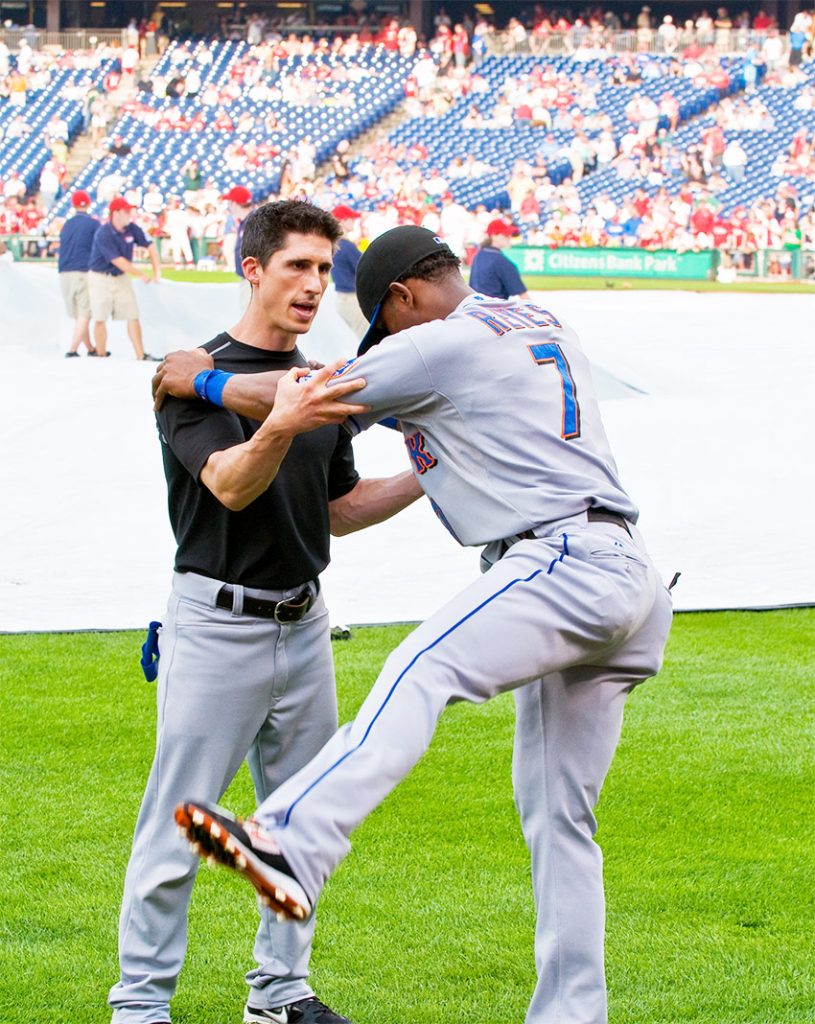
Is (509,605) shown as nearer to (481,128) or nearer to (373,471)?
(373,471)

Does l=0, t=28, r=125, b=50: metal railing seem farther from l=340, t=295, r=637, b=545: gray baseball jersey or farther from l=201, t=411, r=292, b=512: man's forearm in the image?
l=340, t=295, r=637, b=545: gray baseball jersey

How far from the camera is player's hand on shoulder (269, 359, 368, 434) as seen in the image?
3404mm

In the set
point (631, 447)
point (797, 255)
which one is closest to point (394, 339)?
point (631, 447)

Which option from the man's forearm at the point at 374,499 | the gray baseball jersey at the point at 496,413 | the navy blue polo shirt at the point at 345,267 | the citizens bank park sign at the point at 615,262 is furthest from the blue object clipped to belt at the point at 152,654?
the citizens bank park sign at the point at 615,262

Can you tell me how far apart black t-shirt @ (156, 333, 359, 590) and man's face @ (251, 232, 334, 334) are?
12 centimetres

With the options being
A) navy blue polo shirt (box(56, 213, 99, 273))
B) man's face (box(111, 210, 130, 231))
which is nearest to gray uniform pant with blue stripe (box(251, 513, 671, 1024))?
man's face (box(111, 210, 130, 231))

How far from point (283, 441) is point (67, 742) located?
3.31m

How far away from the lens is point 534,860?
367 centimetres

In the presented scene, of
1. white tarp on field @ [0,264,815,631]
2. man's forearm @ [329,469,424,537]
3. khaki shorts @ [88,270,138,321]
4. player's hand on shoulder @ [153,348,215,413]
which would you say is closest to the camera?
player's hand on shoulder @ [153,348,215,413]

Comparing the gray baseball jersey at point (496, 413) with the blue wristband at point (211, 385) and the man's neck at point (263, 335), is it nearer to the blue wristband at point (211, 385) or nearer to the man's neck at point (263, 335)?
the blue wristband at point (211, 385)

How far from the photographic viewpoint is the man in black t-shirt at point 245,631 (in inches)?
145

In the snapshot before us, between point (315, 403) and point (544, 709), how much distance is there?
36.7 inches

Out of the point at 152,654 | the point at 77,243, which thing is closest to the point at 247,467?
the point at 152,654

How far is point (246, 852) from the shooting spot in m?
2.93
